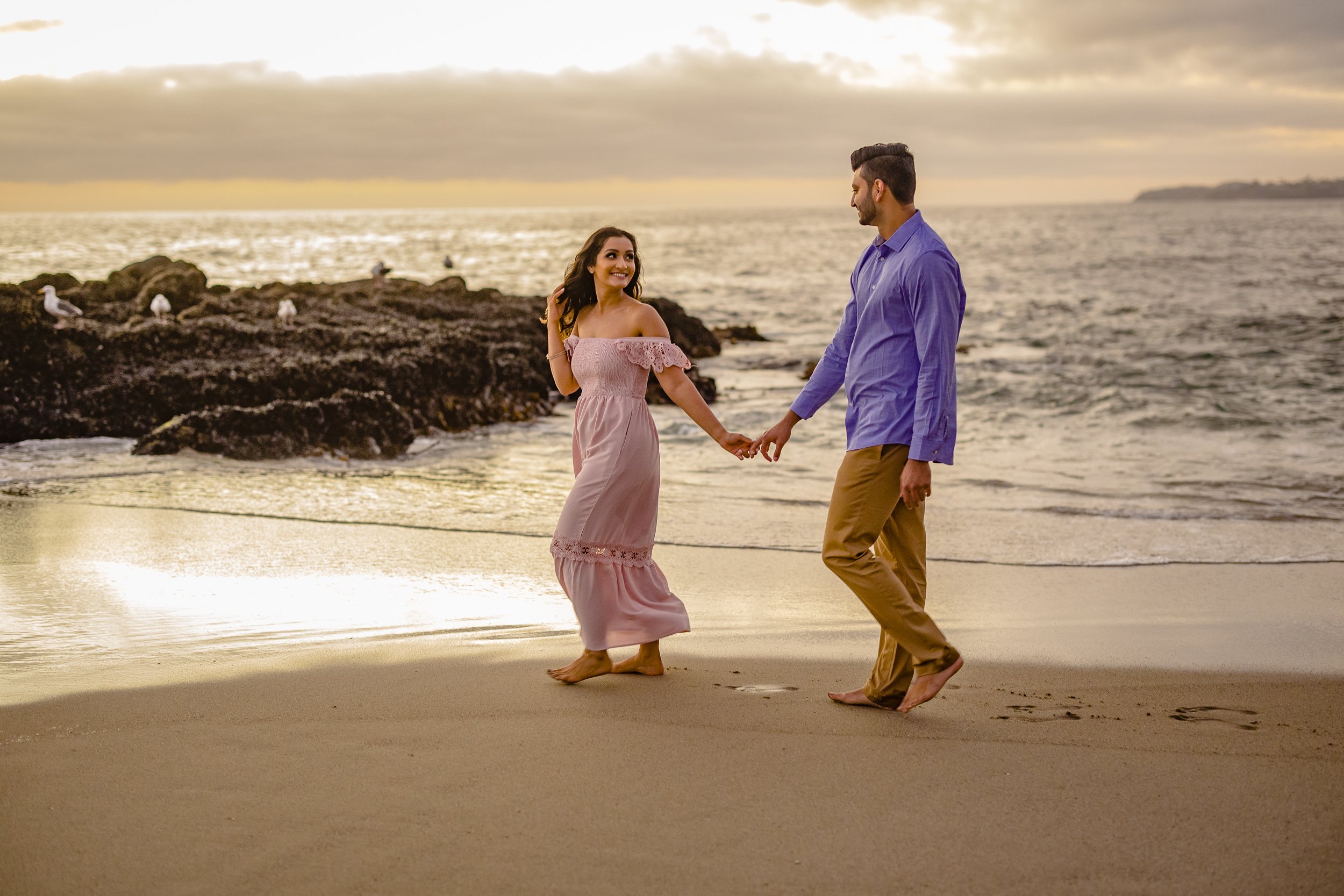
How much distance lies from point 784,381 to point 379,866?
54.0 feet

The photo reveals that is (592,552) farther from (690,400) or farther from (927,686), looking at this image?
(927,686)

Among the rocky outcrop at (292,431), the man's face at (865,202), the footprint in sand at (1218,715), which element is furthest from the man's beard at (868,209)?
the rocky outcrop at (292,431)

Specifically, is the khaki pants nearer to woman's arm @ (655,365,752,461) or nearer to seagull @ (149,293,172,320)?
woman's arm @ (655,365,752,461)

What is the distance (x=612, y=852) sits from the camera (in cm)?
296

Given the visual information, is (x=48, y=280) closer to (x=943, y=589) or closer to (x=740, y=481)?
(x=740, y=481)

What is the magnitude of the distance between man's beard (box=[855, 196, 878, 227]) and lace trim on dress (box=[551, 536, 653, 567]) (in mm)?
1660

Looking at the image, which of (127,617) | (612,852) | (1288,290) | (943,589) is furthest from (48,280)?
(1288,290)

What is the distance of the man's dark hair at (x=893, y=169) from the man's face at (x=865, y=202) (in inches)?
0.7

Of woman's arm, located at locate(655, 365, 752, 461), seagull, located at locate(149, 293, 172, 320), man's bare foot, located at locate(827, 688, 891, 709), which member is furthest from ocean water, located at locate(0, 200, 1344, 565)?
seagull, located at locate(149, 293, 172, 320)

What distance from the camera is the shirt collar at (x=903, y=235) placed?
12.7 ft

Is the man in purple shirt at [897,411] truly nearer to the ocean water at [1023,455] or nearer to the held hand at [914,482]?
the held hand at [914,482]

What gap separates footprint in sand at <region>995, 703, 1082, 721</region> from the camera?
4.04m

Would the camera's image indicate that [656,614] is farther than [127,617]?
No

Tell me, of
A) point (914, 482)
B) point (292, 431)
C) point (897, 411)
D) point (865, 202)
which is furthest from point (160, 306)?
point (914, 482)
